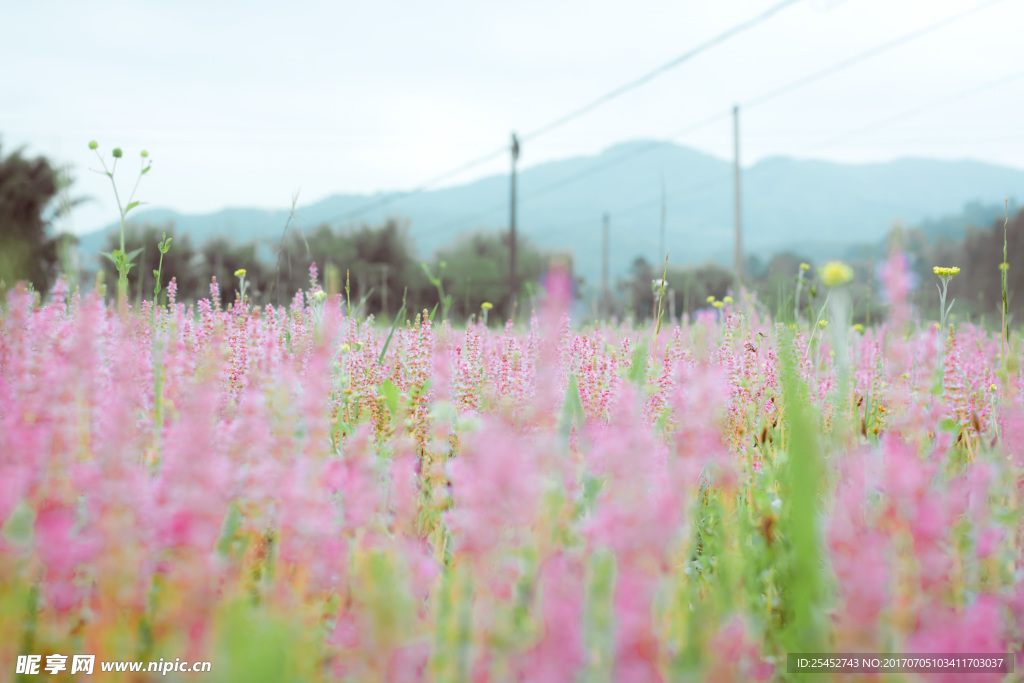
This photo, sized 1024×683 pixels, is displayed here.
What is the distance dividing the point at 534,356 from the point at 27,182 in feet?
96.3

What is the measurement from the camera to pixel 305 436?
58.6 inches

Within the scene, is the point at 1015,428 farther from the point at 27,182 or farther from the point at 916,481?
the point at 27,182

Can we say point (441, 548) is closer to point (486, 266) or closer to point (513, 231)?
point (513, 231)

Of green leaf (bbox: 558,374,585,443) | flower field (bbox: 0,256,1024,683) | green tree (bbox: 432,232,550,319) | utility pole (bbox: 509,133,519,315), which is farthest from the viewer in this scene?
green tree (bbox: 432,232,550,319)

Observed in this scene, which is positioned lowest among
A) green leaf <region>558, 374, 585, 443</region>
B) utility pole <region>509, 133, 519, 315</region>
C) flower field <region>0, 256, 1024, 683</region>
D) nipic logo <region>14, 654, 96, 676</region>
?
nipic logo <region>14, 654, 96, 676</region>

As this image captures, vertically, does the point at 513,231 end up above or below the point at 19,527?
above

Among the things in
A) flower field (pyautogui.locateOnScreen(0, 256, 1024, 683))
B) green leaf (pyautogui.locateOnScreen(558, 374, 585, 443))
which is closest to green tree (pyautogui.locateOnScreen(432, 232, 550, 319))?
green leaf (pyautogui.locateOnScreen(558, 374, 585, 443))

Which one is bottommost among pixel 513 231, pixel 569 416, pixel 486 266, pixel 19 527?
pixel 19 527

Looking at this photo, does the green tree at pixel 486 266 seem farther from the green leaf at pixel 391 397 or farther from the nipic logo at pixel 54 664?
the nipic logo at pixel 54 664

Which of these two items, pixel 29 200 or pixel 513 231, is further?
pixel 29 200

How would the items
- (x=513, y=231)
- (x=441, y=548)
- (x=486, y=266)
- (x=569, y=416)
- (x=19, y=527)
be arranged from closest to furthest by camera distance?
(x=19, y=527) < (x=441, y=548) < (x=569, y=416) < (x=513, y=231) < (x=486, y=266)

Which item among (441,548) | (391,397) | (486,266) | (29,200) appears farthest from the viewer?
(486,266)

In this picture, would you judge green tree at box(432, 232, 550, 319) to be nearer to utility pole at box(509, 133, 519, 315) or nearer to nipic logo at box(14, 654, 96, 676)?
utility pole at box(509, 133, 519, 315)

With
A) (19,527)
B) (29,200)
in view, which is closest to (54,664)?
(19,527)
